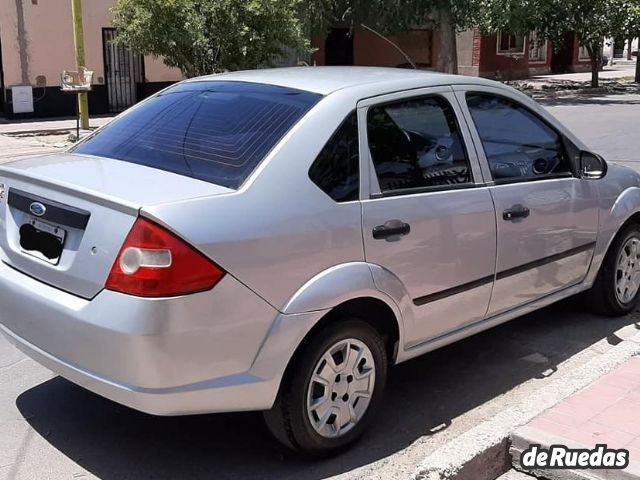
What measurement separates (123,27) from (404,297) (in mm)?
13662

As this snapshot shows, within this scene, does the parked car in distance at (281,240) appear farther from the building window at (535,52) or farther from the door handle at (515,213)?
the building window at (535,52)

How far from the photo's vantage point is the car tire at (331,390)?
3.39 meters

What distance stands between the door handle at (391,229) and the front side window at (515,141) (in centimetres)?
89

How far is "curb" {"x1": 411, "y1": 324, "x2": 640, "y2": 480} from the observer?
131 inches

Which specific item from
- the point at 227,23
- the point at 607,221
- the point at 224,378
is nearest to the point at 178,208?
the point at 224,378

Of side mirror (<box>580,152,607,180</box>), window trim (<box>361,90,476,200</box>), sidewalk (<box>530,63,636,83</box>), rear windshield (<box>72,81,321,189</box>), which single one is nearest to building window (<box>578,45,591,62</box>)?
sidewalk (<box>530,63,636,83</box>)

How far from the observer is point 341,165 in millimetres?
3621

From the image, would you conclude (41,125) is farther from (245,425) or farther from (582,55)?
(582,55)

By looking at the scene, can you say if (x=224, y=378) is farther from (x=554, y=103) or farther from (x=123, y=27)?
(x=554, y=103)

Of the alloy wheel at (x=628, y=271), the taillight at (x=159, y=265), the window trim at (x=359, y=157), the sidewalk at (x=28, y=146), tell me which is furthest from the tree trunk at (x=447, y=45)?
the taillight at (x=159, y=265)

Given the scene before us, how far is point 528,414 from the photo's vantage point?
3.83m

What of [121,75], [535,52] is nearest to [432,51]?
[535,52]

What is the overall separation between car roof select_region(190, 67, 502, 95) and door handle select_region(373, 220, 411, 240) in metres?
0.69

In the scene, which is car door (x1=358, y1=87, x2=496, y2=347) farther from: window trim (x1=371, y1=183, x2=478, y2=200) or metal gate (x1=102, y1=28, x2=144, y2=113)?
metal gate (x1=102, y1=28, x2=144, y2=113)
